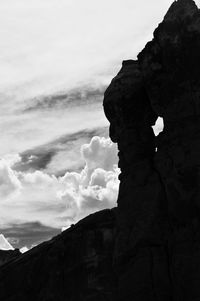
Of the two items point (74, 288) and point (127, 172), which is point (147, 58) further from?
point (74, 288)

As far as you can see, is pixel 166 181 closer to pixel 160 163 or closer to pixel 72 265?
pixel 160 163

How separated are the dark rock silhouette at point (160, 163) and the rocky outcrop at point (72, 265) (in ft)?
88.8

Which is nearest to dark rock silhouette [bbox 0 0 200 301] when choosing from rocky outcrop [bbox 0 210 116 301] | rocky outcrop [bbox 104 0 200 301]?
rocky outcrop [bbox 104 0 200 301]

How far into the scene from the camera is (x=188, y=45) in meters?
37.2

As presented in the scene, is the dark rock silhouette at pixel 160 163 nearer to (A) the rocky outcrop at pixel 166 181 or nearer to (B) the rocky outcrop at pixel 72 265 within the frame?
(A) the rocky outcrop at pixel 166 181

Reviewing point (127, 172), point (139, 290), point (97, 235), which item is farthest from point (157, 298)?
point (97, 235)

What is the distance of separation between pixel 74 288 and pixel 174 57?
132ft

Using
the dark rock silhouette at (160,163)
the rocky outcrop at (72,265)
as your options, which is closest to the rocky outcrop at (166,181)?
the dark rock silhouette at (160,163)

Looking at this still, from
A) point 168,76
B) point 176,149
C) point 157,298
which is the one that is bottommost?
point 157,298

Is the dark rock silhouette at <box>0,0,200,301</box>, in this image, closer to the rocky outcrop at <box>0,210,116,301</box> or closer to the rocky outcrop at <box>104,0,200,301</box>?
the rocky outcrop at <box>104,0,200,301</box>

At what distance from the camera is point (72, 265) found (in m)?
71.2

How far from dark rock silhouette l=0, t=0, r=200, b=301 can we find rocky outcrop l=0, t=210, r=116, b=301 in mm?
27054

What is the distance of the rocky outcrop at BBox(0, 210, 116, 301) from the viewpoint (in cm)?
6782

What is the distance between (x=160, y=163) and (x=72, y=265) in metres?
36.5
